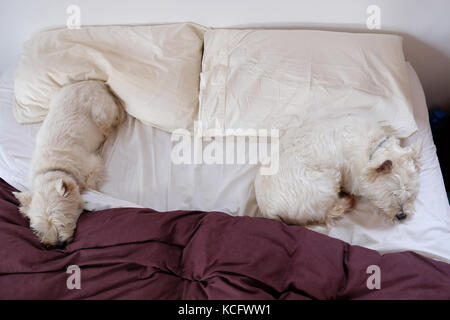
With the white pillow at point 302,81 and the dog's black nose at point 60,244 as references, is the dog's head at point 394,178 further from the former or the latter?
the dog's black nose at point 60,244

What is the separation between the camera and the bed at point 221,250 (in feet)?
3.84

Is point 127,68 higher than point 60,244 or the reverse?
higher

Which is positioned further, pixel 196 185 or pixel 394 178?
pixel 196 185

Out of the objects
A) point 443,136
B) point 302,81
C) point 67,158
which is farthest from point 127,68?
point 443,136

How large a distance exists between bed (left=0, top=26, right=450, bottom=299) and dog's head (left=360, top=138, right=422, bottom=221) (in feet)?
0.21

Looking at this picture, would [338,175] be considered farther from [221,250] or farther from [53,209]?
[53,209]

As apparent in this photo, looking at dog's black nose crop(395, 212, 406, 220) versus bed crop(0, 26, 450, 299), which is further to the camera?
dog's black nose crop(395, 212, 406, 220)

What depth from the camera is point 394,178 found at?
4.71 ft

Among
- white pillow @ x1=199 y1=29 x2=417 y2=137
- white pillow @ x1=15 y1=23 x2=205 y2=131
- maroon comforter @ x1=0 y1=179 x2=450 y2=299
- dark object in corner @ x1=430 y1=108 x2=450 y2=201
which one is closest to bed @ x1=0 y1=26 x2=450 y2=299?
maroon comforter @ x1=0 y1=179 x2=450 y2=299

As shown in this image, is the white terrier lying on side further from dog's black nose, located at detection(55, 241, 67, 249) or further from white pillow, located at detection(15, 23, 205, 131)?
dog's black nose, located at detection(55, 241, 67, 249)

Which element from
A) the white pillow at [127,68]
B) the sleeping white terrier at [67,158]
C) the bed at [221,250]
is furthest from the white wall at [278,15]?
the bed at [221,250]

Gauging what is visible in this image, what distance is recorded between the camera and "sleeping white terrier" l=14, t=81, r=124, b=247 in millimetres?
1463

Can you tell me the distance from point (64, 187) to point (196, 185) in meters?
0.61

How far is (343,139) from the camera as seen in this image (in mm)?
1521
